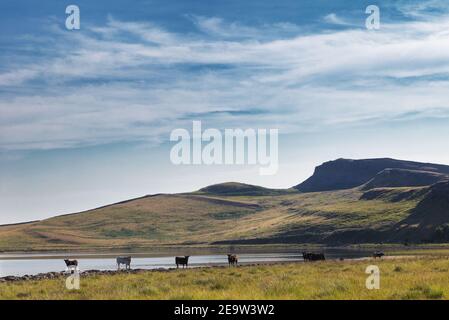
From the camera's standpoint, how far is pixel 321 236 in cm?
17250

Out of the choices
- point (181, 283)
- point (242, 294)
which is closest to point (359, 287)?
point (242, 294)

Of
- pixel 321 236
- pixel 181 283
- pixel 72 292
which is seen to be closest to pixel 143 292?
pixel 72 292

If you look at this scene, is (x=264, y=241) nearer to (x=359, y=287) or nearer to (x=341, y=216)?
(x=341, y=216)

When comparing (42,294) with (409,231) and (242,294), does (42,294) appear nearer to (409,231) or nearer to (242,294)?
(242,294)

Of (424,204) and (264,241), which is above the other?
(424,204)

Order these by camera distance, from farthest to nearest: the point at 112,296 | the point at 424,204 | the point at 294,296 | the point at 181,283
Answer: the point at 424,204, the point at 181,283, the point at 112,296, the point at 294,296

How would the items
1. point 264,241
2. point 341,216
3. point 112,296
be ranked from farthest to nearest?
point 341,216
point 264,241
point 112,296

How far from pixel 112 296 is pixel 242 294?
5136 millimetres

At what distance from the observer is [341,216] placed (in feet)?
649

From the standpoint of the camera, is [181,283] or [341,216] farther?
[341,216]

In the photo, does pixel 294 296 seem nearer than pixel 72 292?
Yes
